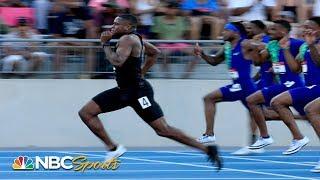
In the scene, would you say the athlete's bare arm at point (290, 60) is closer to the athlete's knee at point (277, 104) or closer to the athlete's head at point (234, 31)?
the athlete's knee at point (277, 104)

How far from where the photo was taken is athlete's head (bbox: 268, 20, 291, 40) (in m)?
12.2

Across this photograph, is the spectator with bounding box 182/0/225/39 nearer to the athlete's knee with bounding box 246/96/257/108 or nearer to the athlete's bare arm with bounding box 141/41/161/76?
the athlete's knee with bounding box 246/96/257/108

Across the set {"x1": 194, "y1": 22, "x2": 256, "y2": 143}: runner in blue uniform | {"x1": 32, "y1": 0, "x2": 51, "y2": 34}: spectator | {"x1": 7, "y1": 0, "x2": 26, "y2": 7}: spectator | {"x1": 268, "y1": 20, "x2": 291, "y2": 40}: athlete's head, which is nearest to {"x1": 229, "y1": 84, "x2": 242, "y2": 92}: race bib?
{"x1": 194, "y1": 22, "x2": 256, "y2": 143}: runner in blue uniform

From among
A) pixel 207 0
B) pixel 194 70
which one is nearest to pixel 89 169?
pixel 194 70

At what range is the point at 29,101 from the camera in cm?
1434

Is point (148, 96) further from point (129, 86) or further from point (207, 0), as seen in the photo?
point (207, 0)

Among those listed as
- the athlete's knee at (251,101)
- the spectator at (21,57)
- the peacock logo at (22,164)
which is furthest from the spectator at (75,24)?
the peacock logo at (22,164)

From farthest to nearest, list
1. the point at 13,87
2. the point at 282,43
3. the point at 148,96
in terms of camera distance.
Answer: the point at 13,87
the point at 282,43
the point at 148,96

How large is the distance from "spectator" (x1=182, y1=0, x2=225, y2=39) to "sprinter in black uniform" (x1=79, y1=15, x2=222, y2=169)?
3748 mm

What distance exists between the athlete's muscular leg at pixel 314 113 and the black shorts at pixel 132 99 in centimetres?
171

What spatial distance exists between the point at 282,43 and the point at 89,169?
3.06 metres

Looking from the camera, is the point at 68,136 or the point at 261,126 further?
the point at 68,136

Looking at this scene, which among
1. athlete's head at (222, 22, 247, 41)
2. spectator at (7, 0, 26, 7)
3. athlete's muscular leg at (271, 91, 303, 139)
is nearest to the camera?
athlete's muscular leg at (271, 91, 303, 139)

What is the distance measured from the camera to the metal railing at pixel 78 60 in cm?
1391
